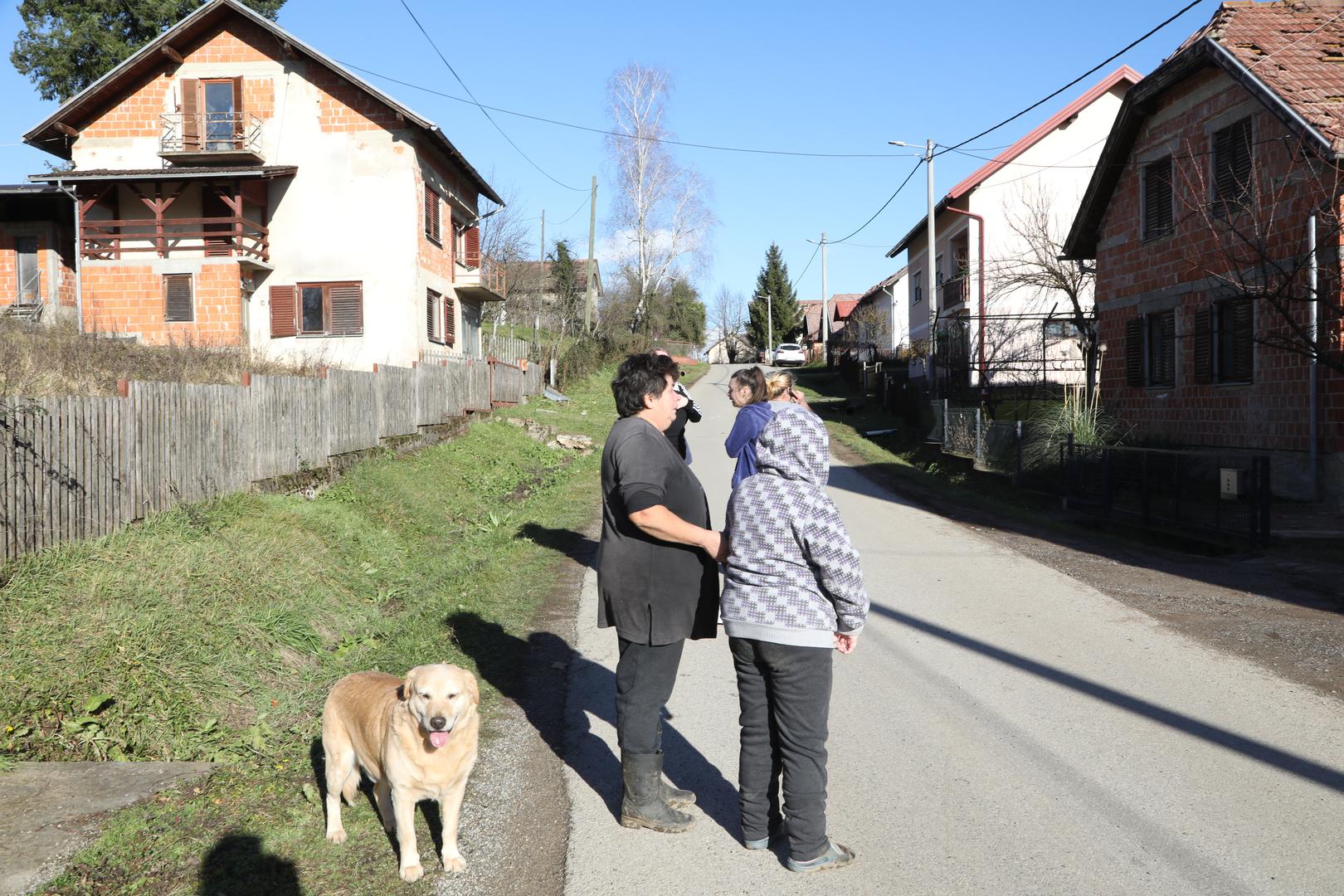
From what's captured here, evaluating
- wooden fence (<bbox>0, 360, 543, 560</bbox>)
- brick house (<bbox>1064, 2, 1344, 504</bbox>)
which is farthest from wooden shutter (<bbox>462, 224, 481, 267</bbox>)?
brick house (<bbox>1064, 2, 1344, 504</bbox>)

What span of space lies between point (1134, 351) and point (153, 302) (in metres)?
23.0

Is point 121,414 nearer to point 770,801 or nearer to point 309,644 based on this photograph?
point 309,644

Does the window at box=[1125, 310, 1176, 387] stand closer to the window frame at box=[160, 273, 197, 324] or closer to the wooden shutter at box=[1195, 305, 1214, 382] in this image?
the wooden shutter at box=[1195, 305, 1214, 382]

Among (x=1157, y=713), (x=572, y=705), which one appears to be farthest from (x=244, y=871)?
(x=1157, y=713)

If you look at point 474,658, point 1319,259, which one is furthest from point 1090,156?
point 474,658

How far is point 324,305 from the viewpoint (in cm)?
2617

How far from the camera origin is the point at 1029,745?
5.15 meters

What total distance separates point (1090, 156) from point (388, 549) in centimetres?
3041

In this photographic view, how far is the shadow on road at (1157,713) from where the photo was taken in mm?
4742

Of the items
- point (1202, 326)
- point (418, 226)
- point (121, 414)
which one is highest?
point (418, 226)

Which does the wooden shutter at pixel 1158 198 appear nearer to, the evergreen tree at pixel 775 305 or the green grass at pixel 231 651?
the green grass at pixel 231 651

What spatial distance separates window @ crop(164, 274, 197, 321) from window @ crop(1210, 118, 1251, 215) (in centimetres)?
2285

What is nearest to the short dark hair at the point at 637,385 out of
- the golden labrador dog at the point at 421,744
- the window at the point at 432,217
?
the golden labrador dog at the point at 421,744

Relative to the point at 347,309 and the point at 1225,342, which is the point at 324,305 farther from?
the point at 1225,342
